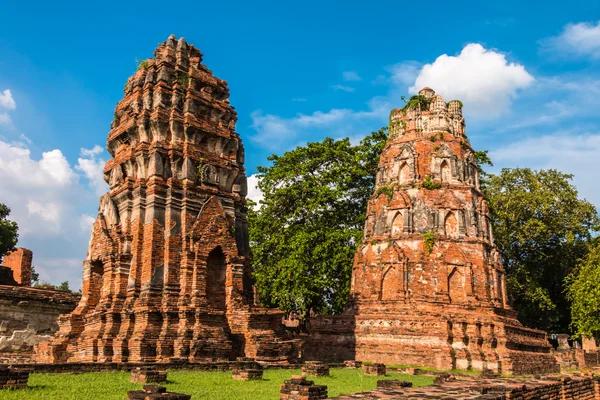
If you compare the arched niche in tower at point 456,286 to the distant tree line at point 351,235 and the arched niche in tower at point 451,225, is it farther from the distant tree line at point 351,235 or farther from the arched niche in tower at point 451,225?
the distant tree line at point 351,235

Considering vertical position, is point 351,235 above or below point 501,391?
above

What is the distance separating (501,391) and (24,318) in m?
15.1

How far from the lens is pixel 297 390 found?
28.3ft

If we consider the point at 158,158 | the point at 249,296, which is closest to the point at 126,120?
the point at 158,158

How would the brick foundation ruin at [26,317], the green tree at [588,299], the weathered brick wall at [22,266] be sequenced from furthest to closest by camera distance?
the green tree at [588,299] < the weathered brick wall at [22,266] < the brick foundation ruin at [26,317]

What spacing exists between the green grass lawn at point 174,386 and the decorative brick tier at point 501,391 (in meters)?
1.83

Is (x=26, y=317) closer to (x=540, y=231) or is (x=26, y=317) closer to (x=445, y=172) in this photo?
(x=445, y=172)

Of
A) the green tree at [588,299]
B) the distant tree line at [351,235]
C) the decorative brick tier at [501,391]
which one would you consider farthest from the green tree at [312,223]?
the decorative brick tier at [501,391]

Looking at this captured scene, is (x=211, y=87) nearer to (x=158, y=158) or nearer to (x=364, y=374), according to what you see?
(x=158, y=158)

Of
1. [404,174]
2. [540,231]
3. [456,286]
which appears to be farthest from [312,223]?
[540,231]

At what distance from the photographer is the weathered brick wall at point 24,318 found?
1752cm

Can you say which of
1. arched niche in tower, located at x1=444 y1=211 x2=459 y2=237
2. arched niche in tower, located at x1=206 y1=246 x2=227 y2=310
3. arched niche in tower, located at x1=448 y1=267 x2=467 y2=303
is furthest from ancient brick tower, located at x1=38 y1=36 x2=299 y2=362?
arched niche in tower, located at x1=444 y1=211 x2=459 y2=237

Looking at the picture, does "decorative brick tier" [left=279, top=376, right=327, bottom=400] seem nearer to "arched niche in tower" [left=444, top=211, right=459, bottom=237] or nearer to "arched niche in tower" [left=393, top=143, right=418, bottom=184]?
"arched niche in tower" [left=444, top=211, right=459, bottom=237]

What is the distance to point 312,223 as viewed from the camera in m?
29.8
